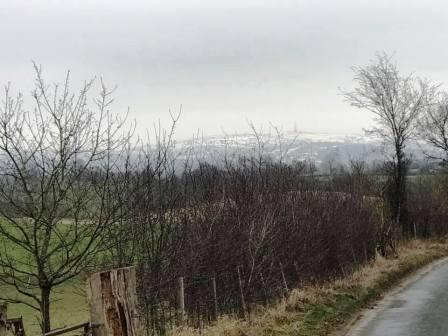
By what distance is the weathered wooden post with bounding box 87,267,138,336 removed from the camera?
5754 millimetres

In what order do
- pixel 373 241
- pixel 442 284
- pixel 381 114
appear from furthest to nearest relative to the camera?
pixel 381 114, pixel 373 241, pixel 442 284

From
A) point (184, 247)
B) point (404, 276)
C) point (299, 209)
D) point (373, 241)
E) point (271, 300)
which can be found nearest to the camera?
point (184, 247)

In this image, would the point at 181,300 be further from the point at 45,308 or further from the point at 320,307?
the point at 320,307

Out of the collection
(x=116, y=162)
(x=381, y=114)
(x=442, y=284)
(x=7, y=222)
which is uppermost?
(x=381, y=114)

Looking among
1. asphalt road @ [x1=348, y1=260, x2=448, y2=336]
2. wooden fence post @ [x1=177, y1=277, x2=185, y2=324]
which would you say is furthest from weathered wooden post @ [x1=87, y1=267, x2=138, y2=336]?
asphalt road @ [x1=348, y1=260, x2=448, y2=336]

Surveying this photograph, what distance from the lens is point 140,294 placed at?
11.1 metres

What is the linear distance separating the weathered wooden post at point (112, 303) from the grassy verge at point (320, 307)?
4.30 meters

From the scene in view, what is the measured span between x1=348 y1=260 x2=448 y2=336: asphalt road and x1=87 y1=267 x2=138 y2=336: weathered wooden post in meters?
7.88

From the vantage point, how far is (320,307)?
14547mm

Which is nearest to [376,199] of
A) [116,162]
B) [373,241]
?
[373,241]

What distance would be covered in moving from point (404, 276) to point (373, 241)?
4344mm

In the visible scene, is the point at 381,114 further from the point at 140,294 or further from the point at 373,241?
the point at 140,294

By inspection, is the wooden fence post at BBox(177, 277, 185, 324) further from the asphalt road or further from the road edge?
the asphalt road

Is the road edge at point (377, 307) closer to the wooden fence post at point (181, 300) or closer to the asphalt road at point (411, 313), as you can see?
the asphalt road at point (411, 313)
